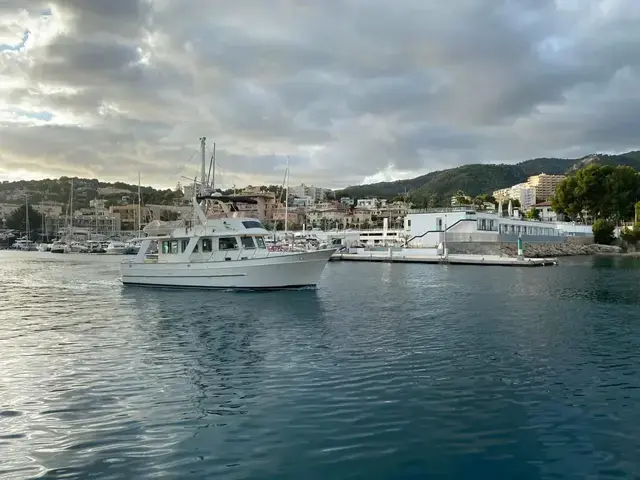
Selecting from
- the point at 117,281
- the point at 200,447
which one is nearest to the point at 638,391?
the point at 200,447

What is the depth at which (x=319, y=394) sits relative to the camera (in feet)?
38.0

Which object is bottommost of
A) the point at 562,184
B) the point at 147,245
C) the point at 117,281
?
the point at 117,281

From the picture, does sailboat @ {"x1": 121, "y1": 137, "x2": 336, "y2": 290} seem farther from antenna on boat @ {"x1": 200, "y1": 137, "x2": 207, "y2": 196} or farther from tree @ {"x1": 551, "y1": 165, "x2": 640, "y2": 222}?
tree @ {"x1": 551, "y1": 165, "x2": 640, "y2": 222}

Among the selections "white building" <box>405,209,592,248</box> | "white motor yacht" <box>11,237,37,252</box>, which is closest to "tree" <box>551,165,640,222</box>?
"white building" <box>405,209,592,248</box>

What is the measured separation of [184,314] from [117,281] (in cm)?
2074

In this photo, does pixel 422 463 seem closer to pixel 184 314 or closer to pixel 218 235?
pixel 184 314

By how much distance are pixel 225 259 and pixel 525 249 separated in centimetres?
6289

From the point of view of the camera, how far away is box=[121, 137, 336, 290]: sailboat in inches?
1261

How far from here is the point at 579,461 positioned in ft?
27.6

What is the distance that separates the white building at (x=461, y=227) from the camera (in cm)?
8056

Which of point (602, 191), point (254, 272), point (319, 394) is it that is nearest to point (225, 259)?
point (254, 272)

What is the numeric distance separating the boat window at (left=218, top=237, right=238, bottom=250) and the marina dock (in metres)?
40.2

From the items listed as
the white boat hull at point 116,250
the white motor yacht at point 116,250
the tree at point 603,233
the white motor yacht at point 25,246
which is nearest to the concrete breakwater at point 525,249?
the tree at point 603,233

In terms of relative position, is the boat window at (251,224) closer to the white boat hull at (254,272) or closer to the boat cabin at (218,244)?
the boat cabin at (218,244)
